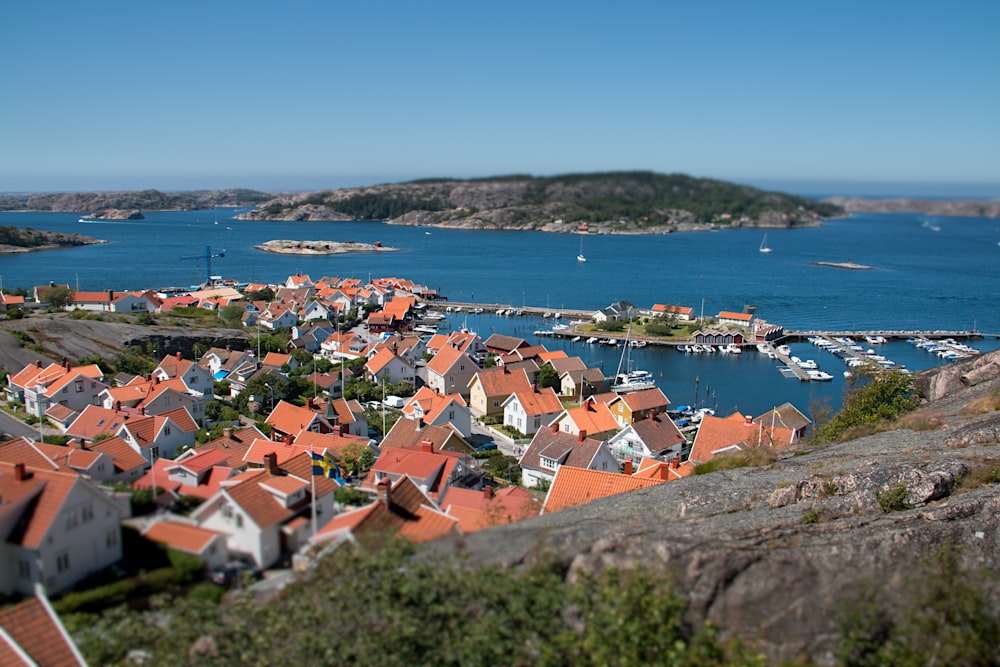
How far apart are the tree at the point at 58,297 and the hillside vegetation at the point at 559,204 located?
71.2 metres

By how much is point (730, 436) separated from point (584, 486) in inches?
230

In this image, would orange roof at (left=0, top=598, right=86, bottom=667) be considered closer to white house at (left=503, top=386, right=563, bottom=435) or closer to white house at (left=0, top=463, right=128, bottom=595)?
white house at (left=0, top=463, right=128, bottom=595)

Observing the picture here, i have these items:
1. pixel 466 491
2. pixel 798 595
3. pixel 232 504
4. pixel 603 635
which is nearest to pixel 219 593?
pixel 232 504

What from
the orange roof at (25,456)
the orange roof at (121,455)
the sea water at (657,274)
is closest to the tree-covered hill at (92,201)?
the sea water at (657,274)

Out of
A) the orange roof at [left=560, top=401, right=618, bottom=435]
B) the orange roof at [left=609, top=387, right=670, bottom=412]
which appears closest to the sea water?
the orange roof at [left=609, top=387, right=670, bottom=412]

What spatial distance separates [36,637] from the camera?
9.56 ft

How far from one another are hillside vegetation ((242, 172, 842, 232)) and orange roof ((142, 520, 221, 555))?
91056mm

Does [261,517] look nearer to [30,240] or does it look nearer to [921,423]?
[921,423]

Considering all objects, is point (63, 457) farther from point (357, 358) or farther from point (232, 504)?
point (357, 358)

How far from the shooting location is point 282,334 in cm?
2381

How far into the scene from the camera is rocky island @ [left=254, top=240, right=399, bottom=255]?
61406 mm

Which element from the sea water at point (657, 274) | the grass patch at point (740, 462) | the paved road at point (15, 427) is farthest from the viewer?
the sea water at point (657, 274)

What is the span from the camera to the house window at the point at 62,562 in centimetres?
298

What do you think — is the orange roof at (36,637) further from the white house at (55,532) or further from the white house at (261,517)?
the white house at (261,517)
